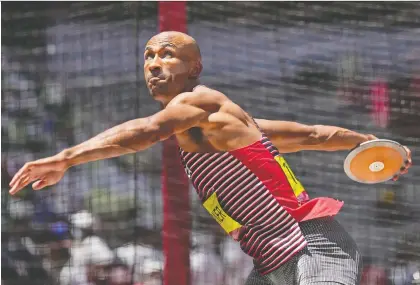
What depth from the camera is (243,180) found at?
7.62 ft

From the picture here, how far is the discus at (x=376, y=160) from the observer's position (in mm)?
2645

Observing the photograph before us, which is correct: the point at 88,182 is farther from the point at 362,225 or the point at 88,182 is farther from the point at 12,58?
the point at 362,225

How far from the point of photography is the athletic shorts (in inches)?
87.7

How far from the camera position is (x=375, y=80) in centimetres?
421

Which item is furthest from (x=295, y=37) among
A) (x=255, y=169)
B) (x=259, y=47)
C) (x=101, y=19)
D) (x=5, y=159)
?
(x=255, y=169)

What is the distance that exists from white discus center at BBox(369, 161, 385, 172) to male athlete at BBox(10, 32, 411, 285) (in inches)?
15.8

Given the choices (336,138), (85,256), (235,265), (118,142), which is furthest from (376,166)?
(85,256)

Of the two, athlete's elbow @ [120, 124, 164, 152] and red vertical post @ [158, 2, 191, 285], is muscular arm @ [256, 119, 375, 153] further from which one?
red vertical post @ [158, 2, 191, 285]

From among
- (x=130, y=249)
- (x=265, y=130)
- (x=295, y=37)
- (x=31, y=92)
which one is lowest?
(x=130, y=249)

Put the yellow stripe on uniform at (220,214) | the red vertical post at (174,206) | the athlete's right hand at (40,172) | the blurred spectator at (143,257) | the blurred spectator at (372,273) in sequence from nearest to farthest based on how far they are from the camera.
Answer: the athlete's right hand at (40,172), the yellow stripe on uniform at (220,214), the red vertical post at (174,206), the blurred spectator at (143,257), the blurred spectator at (372,273)

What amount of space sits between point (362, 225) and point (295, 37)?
0.95m

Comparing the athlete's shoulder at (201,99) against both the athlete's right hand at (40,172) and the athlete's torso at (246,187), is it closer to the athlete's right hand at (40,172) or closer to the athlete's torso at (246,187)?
the athlete's torso at (246,187)

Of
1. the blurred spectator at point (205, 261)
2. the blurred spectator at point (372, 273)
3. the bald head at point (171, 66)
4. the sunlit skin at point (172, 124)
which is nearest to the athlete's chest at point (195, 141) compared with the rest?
the sunlit skin at point (172, 124)

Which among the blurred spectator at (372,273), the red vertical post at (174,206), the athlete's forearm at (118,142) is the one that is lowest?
the blurred spectator at (372,273)
